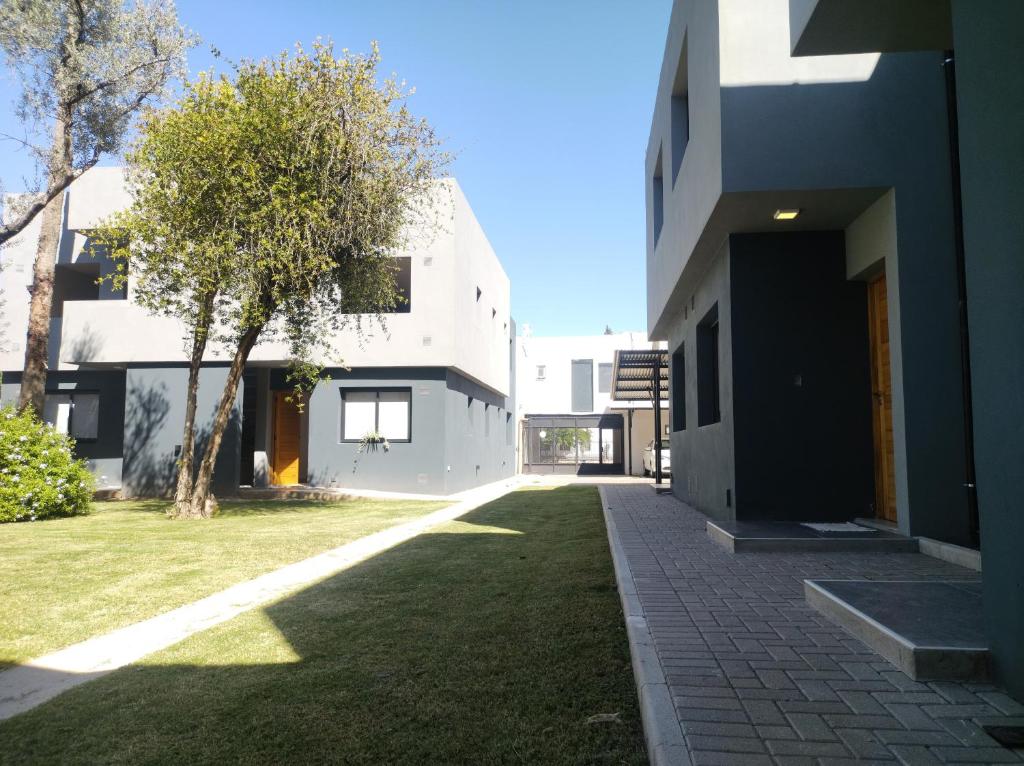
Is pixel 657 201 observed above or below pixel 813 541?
above

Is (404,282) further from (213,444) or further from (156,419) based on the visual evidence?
(213,444)

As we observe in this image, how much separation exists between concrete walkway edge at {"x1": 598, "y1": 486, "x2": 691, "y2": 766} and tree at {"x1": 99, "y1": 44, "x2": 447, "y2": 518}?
24.6 feet

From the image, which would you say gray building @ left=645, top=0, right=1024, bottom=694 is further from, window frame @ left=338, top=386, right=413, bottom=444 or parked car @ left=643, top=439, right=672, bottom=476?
parked car @ left=643, top=439, right=672, bottom=476

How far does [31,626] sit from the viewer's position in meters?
4.47

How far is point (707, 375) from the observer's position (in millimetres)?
10023

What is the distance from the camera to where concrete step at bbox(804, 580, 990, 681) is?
110 inches

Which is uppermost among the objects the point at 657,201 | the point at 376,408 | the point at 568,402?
the point at 657,201

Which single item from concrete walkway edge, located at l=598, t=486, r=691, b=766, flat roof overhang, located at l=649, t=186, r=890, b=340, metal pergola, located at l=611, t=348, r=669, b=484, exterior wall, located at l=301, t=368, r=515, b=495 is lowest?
concrete walkway edge, located at l=598, t=486, r=691, b=766

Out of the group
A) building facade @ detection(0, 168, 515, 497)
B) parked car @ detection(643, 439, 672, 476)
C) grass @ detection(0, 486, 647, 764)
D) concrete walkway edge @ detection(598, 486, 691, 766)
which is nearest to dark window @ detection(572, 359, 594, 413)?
parked car @ detection(643, 439, 672, 476)

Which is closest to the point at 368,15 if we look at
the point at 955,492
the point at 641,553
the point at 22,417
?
the point at 22,417

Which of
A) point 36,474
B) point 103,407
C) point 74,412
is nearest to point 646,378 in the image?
point 36,474

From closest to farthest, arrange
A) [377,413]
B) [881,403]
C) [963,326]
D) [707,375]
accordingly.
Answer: [963,326] → [881,403] → [707,375] → [377,413]

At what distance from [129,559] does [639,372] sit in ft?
47.8

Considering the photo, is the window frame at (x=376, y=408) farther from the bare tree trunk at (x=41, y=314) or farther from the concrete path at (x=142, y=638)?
the concrete path at (x=142, y=638)
